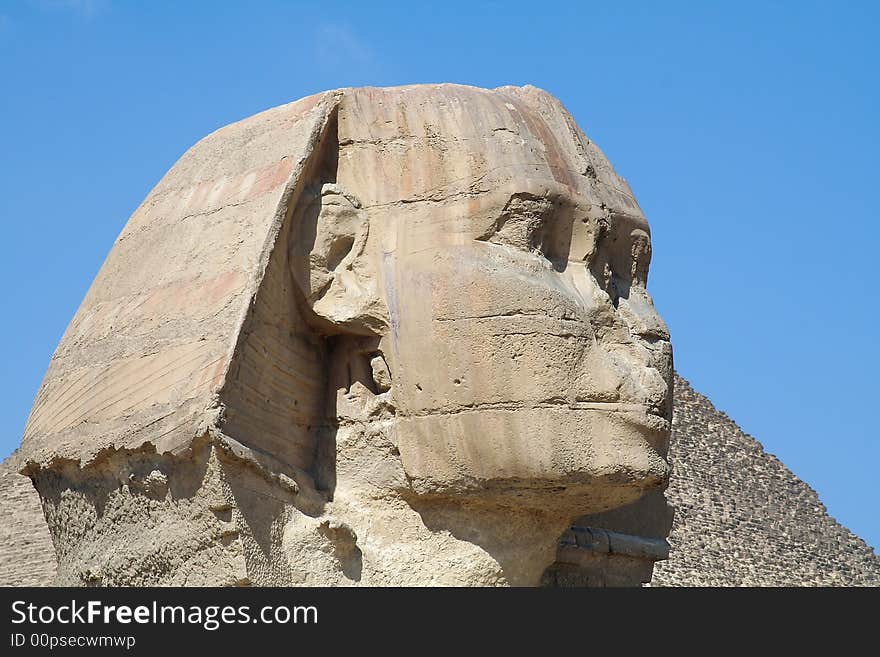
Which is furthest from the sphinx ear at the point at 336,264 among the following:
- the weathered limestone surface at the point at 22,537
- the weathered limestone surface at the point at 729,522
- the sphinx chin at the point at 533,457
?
the weathered limestone surface at the point at 729,522

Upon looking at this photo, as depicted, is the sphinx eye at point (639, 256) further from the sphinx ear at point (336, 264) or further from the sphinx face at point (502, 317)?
the sphinx ear at point (336, 264)

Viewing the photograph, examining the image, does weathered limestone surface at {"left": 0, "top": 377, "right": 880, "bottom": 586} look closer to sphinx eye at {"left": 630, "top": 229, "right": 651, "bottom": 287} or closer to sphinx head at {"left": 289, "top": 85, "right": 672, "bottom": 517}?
A: sphinx eye at {"left": 630, "top": 229, "right": 651, "bottom": 287}

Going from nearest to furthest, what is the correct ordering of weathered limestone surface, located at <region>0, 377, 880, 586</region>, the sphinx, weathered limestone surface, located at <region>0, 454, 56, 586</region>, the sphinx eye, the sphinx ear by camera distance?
the sphinx < the sphinx ear < the sphinx eye < weathered limestone surface, located at <region>0, 454, 56, 586</region> < weathered limestone surface, located at <region>0, 377, 880, 586</region>

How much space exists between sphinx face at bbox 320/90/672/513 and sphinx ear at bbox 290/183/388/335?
4 centimetres

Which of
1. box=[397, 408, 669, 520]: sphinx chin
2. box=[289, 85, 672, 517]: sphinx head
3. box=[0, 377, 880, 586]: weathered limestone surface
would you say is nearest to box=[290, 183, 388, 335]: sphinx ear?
box=[289, 85, 672, 517]: sphinx head

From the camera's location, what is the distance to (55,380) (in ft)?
25.0

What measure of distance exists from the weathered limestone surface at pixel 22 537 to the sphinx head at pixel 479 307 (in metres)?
74.8

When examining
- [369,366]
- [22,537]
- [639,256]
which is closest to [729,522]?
[22,537]

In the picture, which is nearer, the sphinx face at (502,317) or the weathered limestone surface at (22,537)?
the sphinx face at (502,317)

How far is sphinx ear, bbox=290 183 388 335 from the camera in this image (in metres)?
7.21

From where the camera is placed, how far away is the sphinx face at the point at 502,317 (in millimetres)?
6945

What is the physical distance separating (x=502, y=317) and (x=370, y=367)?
63cm

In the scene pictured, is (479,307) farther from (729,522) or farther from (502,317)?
(729,522)

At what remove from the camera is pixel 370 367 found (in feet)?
24.1
